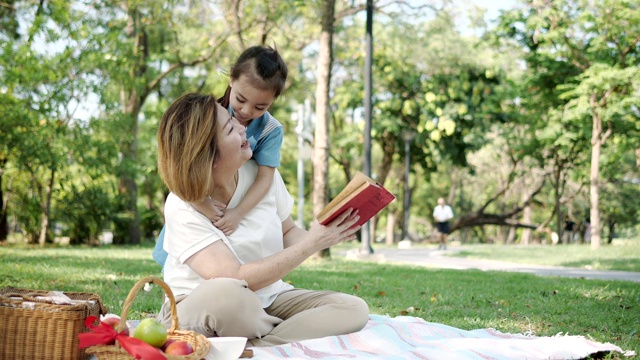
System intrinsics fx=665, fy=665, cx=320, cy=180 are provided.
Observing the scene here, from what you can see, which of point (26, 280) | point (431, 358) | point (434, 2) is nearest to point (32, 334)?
point (431, 358)

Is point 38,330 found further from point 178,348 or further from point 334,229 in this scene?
point 334,229

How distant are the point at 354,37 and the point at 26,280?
19.1 m

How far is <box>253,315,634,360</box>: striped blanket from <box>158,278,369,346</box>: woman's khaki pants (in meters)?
0.10

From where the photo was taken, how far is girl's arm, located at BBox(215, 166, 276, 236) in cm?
338

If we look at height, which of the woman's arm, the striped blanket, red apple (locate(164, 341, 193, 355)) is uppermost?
the woman's arm

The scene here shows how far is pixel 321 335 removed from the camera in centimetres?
365

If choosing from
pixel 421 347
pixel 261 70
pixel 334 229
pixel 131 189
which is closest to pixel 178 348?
pixel 334 229

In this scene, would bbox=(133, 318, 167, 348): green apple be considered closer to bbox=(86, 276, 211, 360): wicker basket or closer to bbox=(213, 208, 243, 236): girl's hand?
bbox=(86, 276, 211, 360): wicker basket

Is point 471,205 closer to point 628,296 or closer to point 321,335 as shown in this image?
point 628,296

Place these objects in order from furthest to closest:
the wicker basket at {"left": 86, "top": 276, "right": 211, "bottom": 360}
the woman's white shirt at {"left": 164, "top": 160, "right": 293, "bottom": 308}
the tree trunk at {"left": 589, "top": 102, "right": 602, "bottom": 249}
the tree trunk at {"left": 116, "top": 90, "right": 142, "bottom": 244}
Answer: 1. the tree trunk at {"left": 589, "top": 102, "right": 602, "bottom": 249}
2. the tree trunk at {"left": 116, "top": 90, "right": 142, "bottom": 244}
3. the woman's white shirt at {"left": 164, "top": 160, "right": 293, "bottom": 308}
4. the wicker basket at {"left": 86, "top": 276, "right": 211, "bottom": 360}

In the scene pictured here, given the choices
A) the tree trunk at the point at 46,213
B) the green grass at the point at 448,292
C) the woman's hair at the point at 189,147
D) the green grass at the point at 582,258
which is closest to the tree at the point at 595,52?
the green grass at the point at 582,258

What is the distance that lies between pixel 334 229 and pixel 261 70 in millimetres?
1550

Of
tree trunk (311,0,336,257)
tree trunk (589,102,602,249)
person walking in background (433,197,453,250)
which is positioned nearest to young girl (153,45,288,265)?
tree trunk (311,0,336,257)

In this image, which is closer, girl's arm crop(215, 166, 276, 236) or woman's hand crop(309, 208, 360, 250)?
woman's hand crop(309, 208, 360, 250)
